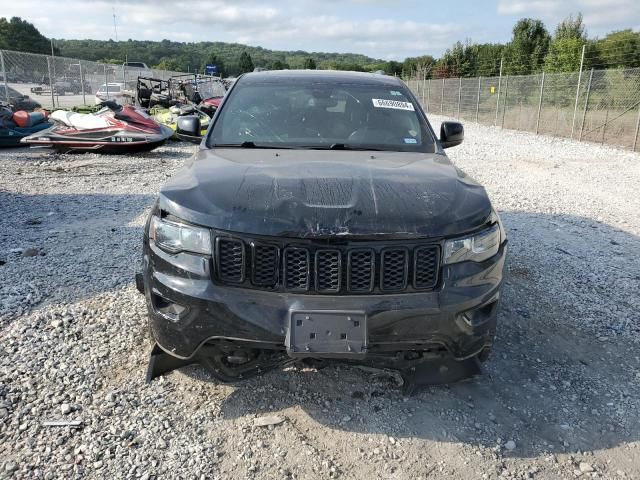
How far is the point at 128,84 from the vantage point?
2898 centimetres

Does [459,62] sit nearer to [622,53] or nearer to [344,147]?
[622,53]

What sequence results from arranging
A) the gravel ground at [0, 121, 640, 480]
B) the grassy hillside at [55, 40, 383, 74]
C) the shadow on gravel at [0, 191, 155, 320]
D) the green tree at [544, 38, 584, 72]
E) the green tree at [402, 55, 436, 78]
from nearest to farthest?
the gravel ground at [0, 121, 640, 480] → the shadow on gravel at [0, 191, 155, 320] → the green tree at [544, 38, 584, 72] → the green tree at [402, 55, 436, 78] → the grassy hillside at [55, 40, 383, 74]

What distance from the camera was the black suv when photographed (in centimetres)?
235

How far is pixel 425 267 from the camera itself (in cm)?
243

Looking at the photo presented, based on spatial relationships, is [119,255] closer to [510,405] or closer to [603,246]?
[510,405]

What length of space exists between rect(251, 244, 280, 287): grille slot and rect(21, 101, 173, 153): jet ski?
9224 mm

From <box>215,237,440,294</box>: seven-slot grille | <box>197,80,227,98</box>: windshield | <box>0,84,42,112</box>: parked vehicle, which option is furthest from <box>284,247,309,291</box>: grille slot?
<box>197,80,227,98</box>: windshield

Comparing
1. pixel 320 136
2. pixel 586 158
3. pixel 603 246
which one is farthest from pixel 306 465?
pixel 586 158

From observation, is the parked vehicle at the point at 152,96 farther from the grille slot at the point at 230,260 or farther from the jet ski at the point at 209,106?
the grille slot at the point at 230,260

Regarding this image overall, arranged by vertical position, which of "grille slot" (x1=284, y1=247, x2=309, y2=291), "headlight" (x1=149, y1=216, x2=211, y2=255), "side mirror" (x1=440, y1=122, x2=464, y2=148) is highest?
"side mirror" (x1=440, y1=122, x2=464, y2=148)

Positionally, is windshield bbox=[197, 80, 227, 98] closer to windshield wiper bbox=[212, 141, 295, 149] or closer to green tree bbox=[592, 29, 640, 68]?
windshield wiper bbox=[212, 141, 295, 149]

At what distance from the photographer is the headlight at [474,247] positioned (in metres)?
2.45

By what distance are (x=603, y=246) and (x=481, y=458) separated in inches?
162

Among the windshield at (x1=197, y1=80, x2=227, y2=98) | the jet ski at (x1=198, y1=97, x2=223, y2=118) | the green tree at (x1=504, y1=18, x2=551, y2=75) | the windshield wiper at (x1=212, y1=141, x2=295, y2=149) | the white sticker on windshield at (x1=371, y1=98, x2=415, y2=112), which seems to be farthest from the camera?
the green tree at (x1=504, y1=18, x2=551, y2=75)
